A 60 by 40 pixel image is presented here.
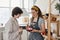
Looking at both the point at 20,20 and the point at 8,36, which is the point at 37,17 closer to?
the point at 8,36

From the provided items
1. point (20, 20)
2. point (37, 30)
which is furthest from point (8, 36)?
point (20, 20)

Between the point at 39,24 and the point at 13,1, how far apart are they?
68.2 inches

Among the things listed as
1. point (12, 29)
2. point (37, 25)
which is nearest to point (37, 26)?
point (37, 25)

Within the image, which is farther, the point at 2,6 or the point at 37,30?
the point at 2,6

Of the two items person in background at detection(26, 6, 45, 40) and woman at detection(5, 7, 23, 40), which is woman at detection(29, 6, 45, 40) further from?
woman at detection(5, 7, 23, 40)

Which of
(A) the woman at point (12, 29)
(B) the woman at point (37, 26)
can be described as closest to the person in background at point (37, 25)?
(B) the woman at point (37, 26)

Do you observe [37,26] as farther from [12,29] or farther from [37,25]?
[12,29]

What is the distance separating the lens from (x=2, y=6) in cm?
400

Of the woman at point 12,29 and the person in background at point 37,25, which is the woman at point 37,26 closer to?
the person in background at point 37,25

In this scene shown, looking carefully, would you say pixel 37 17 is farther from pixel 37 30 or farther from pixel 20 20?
pixel 20 20

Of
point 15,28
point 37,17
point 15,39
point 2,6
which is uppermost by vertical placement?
point 2,6

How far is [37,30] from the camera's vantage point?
8.01 feet

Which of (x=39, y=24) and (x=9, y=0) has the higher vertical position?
(x=9, y=0)

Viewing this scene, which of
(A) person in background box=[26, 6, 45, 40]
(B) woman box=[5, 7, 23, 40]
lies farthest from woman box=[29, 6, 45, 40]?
(B) woman box=[5, 7, 23, 40]
